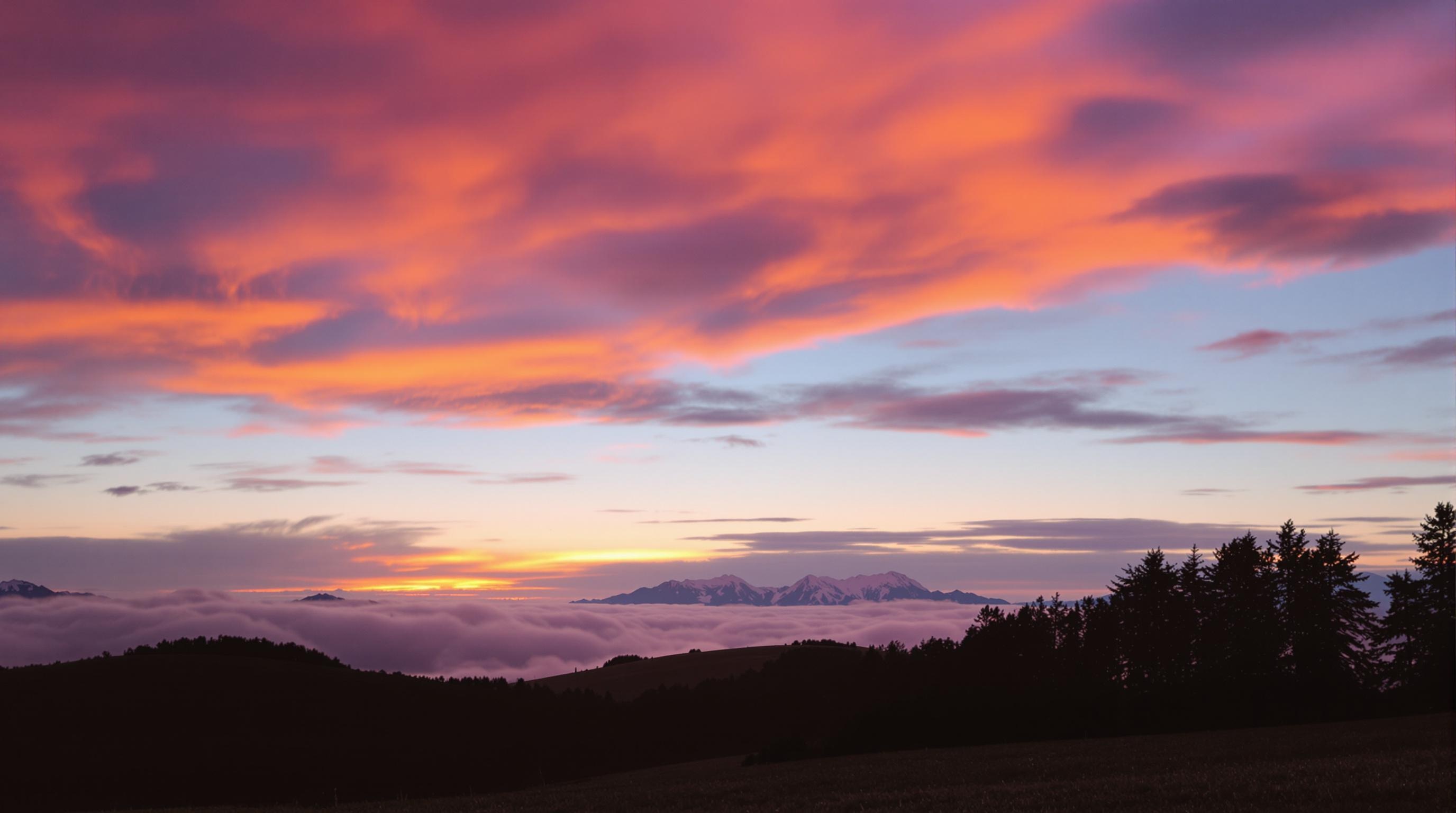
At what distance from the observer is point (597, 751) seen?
167 m

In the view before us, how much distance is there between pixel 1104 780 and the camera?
30312mm

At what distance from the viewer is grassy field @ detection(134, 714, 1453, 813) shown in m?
23.0

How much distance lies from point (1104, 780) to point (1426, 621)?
70.1 meters

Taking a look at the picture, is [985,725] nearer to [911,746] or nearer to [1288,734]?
[911,746]

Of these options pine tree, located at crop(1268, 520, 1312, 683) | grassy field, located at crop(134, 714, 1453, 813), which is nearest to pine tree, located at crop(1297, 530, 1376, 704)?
pine tree, located at crop(1268, 520, 1312, 683)

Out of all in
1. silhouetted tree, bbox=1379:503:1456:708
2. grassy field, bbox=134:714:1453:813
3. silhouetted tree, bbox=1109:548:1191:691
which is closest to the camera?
grassy field, bbox=134:714:1453:813

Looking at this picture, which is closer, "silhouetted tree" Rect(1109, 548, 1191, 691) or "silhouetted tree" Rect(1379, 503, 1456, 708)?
"silhouetted tree" Rect(1379, 503, 1456, 708)

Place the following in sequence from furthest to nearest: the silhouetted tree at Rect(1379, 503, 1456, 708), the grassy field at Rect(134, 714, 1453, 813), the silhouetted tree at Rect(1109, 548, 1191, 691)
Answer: the silhouetted tree at Rect(1109, 548, 1191, 691) → the silhouetted tree at Rect(1379, 503, 1456, 708) → the grassy field at Rect(134, 714, 1453, 813)

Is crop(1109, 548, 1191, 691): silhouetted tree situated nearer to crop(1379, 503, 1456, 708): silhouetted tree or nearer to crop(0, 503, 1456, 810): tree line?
crop(0, 503, 1456, 810): tree line

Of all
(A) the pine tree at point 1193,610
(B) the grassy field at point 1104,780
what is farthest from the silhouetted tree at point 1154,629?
(B) the grassy field at point 1104,780

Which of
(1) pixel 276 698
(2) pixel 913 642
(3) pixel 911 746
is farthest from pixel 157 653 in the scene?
(3) pixel 911 746

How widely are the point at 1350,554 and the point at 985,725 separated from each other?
36575 millimetres

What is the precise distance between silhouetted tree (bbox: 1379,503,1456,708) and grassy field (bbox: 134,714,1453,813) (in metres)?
20.0

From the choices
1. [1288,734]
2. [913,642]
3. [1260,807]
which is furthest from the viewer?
[913,642]
